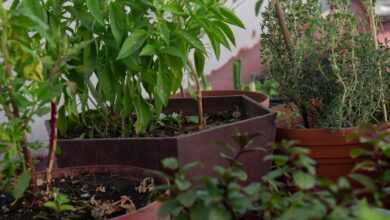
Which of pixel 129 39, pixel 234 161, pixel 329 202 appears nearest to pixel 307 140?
pixel 129 39

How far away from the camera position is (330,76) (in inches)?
69.2

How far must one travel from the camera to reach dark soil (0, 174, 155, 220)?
1.14 meters

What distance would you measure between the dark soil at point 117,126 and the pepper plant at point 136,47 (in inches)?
0.5

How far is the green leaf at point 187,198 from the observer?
82cm

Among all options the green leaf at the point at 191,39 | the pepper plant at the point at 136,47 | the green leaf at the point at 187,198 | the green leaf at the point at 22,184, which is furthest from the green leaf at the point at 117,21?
the green leaf at the point at 187,198

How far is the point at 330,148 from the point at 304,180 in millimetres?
909

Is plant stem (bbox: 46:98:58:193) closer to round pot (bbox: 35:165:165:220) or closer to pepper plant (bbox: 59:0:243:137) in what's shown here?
round pot (bbox: 35:165:165:220)

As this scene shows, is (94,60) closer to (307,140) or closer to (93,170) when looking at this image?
(93,170)

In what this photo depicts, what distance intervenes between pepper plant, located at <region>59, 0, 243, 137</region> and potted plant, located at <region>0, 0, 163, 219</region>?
0.44 ft

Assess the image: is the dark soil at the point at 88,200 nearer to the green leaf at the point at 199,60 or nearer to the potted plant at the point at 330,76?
the green leaf at the point at 199,60

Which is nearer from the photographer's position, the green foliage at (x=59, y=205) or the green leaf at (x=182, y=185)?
the green leaf at (x=182, y=185)

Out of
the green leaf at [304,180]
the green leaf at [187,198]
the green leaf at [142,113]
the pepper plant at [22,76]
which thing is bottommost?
the green leaf at [187,198]

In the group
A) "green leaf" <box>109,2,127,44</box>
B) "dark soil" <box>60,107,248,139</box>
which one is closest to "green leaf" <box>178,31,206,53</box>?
"green leaf" <box>109,2,127,44</box>

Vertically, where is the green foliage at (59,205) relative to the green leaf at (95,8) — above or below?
below
